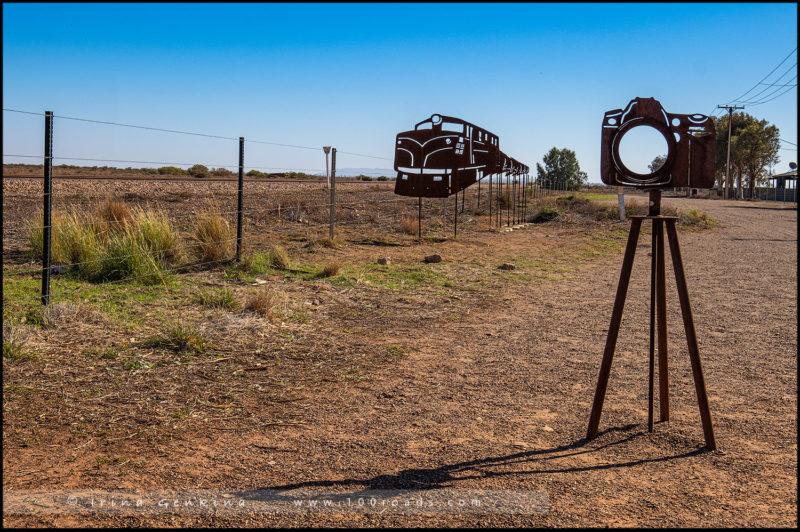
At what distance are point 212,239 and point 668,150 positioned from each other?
757cm

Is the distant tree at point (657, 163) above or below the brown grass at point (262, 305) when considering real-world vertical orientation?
above

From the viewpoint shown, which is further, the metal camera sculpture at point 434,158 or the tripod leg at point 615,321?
the metal camera sculpture at point 434,158

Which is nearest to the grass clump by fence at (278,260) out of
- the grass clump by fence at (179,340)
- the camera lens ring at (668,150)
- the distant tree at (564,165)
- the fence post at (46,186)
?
the fence post at (46,186)

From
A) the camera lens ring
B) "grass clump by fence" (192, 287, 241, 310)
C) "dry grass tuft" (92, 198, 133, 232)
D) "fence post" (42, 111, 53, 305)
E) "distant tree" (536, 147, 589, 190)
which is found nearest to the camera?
the camera lens ring

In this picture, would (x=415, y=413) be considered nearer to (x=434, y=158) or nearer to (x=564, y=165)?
(x=434, y=158)

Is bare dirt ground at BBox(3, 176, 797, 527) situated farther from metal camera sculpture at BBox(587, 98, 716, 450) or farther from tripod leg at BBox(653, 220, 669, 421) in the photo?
metal camera sculpture at BBox(587, 98, 716, 450)

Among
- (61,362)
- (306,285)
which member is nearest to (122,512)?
(61,362)

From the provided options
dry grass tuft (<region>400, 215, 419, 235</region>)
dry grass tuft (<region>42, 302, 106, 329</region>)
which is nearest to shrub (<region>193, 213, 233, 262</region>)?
dry grass tuft (<region>42, 302, 106, 329</region>)

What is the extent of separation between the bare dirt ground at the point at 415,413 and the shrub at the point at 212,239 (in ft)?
6.30

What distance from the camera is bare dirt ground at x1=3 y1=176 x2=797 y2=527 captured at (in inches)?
125

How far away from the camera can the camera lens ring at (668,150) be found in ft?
11.3

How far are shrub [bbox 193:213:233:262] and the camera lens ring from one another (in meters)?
7.08

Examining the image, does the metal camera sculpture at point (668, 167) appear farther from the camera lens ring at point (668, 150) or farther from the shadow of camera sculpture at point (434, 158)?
the shadow of camera sculpture at point (434, 158)

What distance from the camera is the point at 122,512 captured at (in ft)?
9.53
